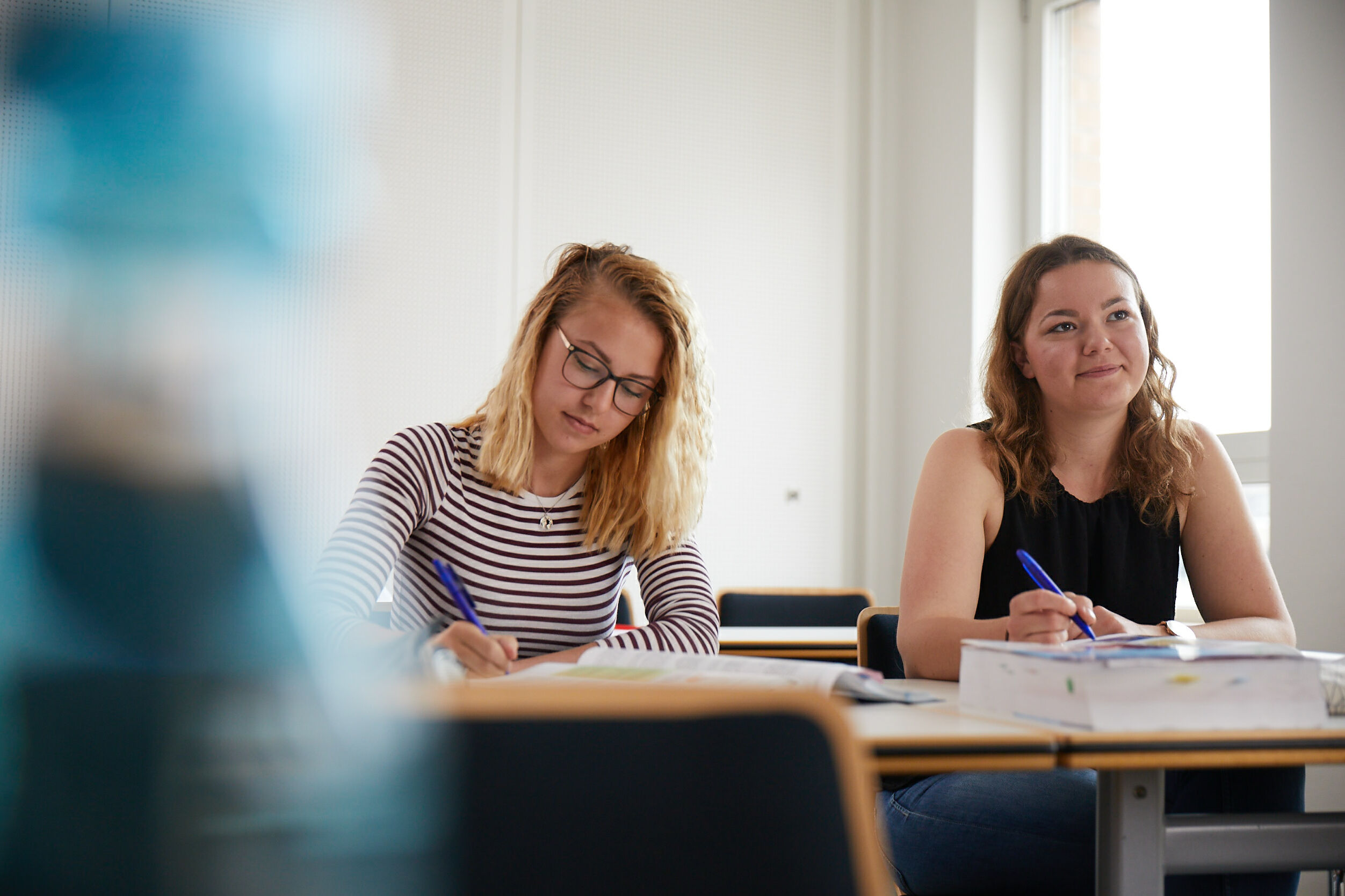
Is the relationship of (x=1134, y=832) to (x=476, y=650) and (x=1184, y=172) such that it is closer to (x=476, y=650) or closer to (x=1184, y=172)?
(x=476, y=650)

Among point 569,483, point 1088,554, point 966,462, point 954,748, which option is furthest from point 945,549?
point 954,748

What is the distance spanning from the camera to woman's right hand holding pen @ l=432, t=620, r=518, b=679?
3.72 ft

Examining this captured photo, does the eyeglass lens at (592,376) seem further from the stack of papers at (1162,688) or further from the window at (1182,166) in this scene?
the window at (1182,166)

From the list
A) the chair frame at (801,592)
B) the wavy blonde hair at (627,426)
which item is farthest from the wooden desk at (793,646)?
the wavy blonde hair at (627,426)

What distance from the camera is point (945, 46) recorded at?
15.3 feet

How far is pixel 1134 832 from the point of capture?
3.20 ft

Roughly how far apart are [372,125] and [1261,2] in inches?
118

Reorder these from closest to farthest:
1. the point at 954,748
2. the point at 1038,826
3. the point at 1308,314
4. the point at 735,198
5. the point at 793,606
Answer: the point at 954,748
the point at 1038,826
the point at 1308,314
the point at 793,606
the point at 735,198

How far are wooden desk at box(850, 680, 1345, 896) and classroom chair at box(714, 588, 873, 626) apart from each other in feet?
6.86

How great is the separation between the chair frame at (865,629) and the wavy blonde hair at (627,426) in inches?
12.6

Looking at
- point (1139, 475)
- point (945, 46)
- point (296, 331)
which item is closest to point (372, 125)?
point (945, 46)

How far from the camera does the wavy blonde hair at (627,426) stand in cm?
164

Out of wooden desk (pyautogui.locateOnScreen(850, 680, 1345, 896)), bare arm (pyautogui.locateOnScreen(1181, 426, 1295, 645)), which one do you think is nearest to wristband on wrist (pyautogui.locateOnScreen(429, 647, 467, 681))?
wooden desk (pyautogui.locateOnScreen(850, 680, 1345, 896))

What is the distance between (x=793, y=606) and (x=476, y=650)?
223 cm
